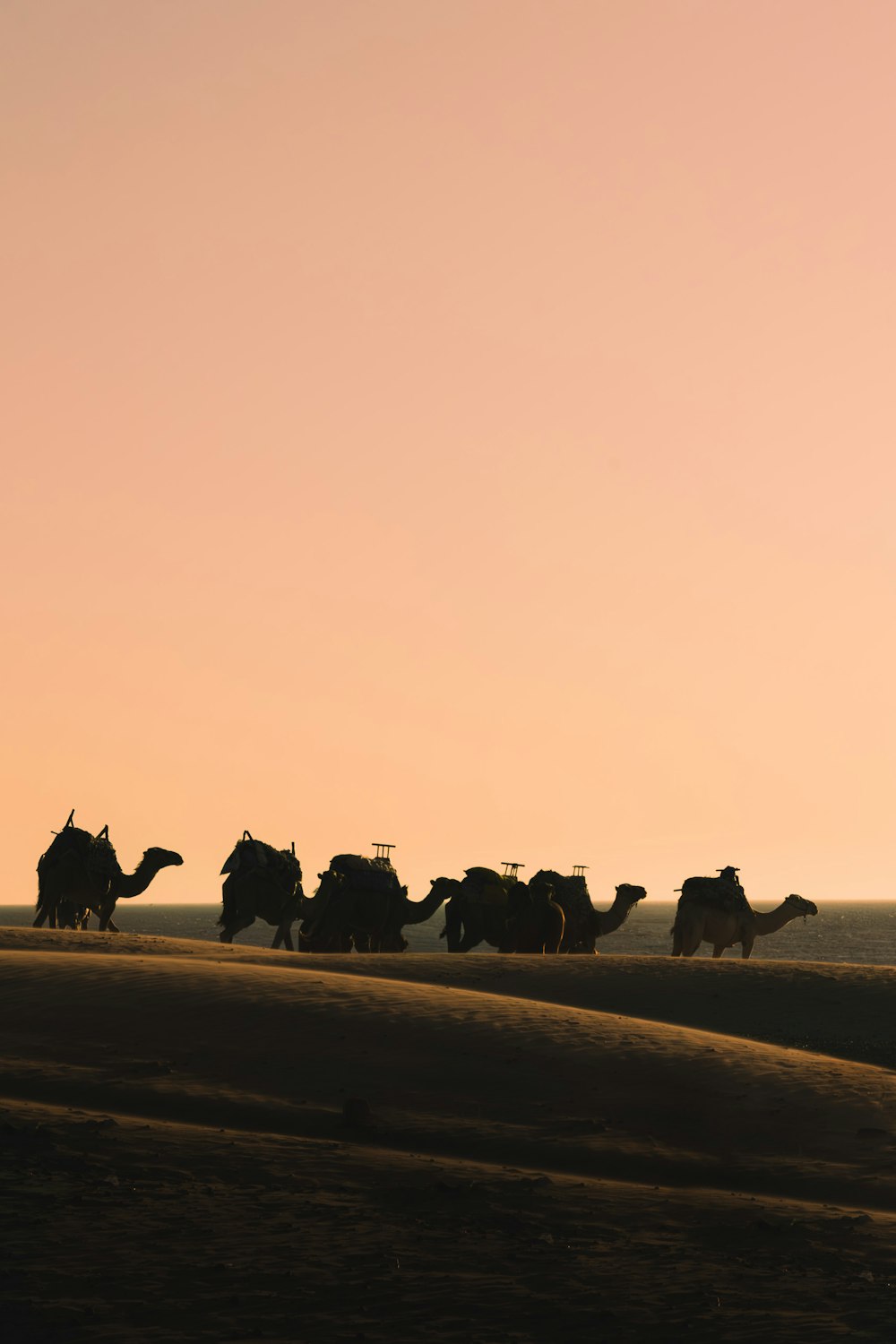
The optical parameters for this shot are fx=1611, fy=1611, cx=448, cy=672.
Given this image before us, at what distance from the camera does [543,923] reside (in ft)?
101

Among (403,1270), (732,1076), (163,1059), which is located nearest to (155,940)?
(163,1059)

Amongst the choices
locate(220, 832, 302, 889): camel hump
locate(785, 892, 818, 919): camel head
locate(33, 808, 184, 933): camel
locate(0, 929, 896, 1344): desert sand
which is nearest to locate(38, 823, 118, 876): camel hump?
locate(33, 808, 184, 933): camel

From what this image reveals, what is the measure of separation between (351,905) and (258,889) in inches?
105

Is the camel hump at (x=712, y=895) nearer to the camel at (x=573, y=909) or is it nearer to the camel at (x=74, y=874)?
the camel at (x=573, y=909)

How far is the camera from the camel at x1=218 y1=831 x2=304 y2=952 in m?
32.6

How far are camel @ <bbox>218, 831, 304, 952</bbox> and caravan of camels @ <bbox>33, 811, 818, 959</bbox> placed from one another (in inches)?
Answer: 0.7

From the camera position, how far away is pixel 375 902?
31.3 metres

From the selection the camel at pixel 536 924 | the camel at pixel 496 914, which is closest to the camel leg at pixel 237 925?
the camel at pixel 496 914

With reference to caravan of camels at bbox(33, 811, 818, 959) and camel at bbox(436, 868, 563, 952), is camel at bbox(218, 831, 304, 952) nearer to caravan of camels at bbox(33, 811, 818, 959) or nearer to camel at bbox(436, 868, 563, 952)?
caravan of camels at bbox(33, 811, 818, 959)

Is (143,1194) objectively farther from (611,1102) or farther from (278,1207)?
(611,1102)

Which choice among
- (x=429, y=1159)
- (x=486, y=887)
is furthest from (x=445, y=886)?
(x=429, y=1159)

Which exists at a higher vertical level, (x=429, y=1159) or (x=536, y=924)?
(x=536, y=924)

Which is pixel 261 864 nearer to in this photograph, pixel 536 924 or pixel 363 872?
pixel 363 872

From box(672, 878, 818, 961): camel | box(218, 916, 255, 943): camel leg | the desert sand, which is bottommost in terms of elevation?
the desert sand
